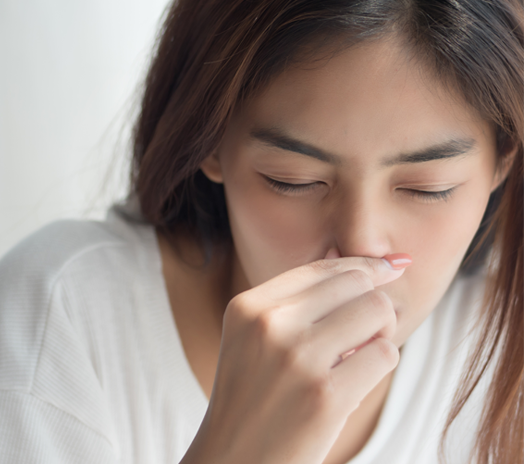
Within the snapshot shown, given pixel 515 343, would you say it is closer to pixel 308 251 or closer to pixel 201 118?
pixel 308 251

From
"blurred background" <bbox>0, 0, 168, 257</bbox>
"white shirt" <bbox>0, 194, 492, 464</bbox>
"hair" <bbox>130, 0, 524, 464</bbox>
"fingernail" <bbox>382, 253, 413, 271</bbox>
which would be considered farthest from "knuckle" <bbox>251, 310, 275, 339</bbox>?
"blurred background" <bbox>0, 0, 168, 257</bbox>

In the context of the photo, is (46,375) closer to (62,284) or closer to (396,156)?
(62,284)

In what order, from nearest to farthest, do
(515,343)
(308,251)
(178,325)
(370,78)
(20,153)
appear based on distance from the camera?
(370,78) → (308,251) → (515,343) → (178,325) → (20,153)

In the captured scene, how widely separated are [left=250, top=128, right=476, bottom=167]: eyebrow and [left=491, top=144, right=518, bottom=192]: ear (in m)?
0.15

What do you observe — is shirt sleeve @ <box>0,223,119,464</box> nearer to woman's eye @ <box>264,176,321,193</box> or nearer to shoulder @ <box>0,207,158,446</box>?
shoulder @ <box>0,207,158,446</box>

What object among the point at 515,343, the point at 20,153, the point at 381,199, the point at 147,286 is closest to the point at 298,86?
the point at 381,199

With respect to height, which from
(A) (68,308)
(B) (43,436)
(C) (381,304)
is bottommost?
(B) (43,436)

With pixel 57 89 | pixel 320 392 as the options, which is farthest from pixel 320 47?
pixel 57 89

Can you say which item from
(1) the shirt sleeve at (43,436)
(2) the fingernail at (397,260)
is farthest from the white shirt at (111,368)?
(2) the fingernail at (397,260)

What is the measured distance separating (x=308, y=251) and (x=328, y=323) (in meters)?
0.20

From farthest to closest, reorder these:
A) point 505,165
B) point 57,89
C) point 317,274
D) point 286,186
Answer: point 57,89 → point 505,165 → point 286,186 → point 317,274

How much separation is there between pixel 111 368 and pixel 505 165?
31.9 inches

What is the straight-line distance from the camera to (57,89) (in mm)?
2152

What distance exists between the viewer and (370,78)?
702 mm
